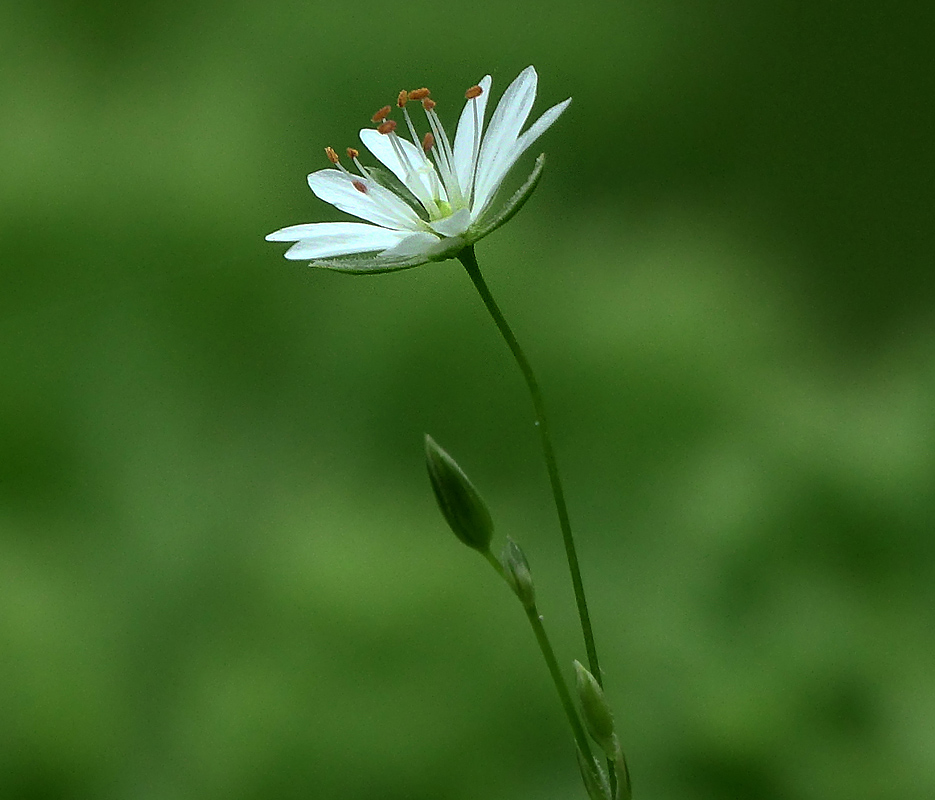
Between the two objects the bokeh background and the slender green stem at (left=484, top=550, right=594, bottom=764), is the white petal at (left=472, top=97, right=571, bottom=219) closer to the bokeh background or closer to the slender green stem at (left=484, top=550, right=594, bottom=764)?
the slender green stem at (left=484, top=550, right=594, bottom=764)

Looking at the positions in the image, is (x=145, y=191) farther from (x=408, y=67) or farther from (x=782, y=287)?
(x=782, y=287)

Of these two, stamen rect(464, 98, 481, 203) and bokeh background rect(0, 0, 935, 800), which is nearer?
stamen rect(464, 98, 481, 203)

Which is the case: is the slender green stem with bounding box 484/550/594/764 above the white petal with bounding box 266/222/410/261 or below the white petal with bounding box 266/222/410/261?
below

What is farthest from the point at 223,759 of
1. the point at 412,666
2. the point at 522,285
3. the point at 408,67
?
the point at 408,67

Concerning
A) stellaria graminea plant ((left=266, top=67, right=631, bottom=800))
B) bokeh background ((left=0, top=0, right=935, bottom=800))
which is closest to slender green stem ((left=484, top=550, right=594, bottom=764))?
stellaria graminea plant ((left=266, top=67, right=631, bottom=800))

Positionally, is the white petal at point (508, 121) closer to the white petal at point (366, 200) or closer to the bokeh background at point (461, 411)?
the white petal at point (366, 200)

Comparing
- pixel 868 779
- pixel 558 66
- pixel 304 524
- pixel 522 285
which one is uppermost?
pixel 558 66

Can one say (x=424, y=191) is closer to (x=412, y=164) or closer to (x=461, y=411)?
(x=412, y=164)
